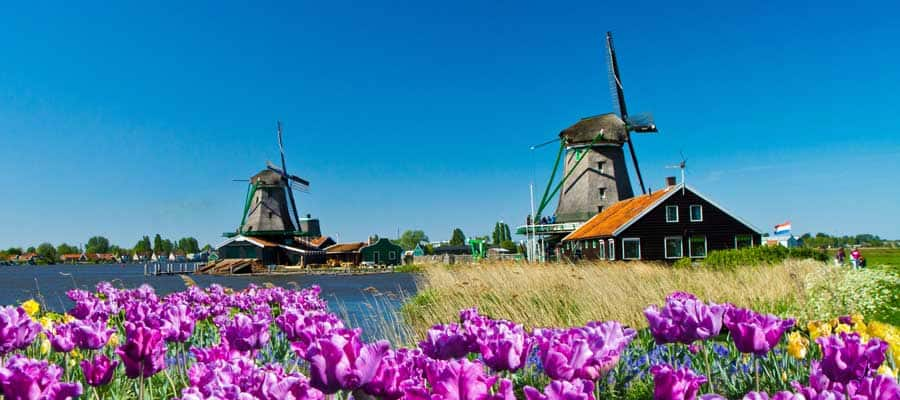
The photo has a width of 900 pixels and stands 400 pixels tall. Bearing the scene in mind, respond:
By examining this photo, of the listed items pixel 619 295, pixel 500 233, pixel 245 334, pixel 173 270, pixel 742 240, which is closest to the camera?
pixel 245 334

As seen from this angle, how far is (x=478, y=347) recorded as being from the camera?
2.36 metres

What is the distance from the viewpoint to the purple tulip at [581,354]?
1962 millimetres

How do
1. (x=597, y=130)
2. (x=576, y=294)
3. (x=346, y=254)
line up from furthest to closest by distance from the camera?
(x=346, y=254) → (x=597, y=130) → (x=576, y=294)

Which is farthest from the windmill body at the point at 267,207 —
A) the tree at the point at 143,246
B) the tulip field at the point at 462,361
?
the tree at the point at 143,246

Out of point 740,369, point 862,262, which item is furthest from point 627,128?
point 740,369

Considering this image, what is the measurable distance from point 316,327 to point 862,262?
90.7 ft

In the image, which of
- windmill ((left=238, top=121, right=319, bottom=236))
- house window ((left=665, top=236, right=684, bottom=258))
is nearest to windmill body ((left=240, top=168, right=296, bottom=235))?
windmill ((left=238, top=121, right=319, bottom=236))

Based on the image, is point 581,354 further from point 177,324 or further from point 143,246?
point 143,246

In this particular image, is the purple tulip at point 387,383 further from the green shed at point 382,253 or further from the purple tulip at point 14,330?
the green shed at point 382,253

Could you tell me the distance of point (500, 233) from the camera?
102625mm

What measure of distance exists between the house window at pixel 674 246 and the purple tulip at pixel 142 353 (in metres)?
27.7

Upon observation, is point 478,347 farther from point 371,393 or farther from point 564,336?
point 371,393

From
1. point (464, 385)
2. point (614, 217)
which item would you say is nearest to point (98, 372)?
point (464, 385)

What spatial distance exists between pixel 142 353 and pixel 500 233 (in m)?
101
